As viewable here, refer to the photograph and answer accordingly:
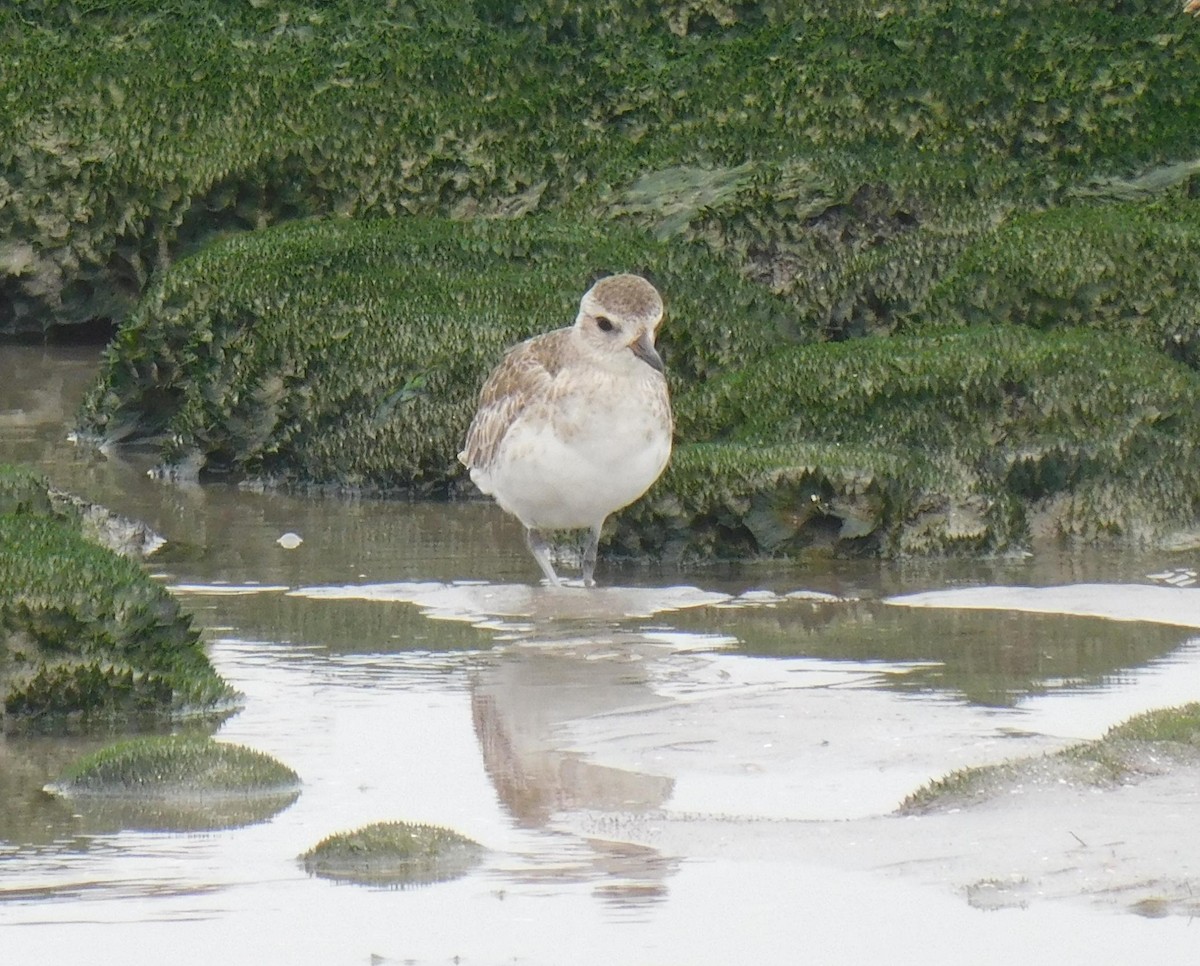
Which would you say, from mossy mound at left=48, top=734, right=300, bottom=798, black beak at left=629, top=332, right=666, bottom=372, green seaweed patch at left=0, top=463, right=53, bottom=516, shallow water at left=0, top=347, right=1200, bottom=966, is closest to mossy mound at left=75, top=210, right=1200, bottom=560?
shallow water at left=0, top=347, right=1200, bottom=966

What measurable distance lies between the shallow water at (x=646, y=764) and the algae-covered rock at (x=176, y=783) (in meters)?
0.10

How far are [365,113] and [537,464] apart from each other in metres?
8.29

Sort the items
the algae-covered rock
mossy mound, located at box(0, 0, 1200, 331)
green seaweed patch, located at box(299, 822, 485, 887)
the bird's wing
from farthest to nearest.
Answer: mossy mound, located at box(0, 0, 1200, 331)
the bird's wing
the algae-covered rock
green seaweed patch, located at box(299, 822, 485, 887)

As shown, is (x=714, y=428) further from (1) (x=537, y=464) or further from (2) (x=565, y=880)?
(2) (x=565, y=880)

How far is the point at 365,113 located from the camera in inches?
732

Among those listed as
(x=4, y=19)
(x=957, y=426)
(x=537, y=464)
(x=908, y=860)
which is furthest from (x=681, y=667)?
(x=4, y=19)

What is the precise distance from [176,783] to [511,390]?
415cm

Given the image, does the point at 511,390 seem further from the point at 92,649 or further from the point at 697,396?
the point at 92,649

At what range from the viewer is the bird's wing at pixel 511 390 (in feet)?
36.5

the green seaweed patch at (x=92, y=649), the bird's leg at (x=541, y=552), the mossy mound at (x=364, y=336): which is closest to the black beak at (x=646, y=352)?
the bird's leg at (x=541, y=552)

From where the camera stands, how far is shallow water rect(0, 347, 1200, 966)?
615 centimetres

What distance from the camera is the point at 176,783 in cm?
754

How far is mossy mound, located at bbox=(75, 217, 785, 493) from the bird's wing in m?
1.81

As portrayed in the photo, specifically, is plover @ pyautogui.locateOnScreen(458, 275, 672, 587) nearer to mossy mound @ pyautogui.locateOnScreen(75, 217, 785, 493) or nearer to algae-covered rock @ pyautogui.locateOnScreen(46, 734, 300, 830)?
mossy mound @ pyautogui.locateOnScreen(75, 217, 785, 493)
